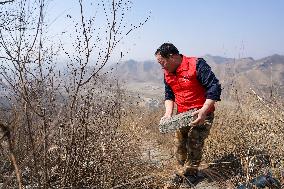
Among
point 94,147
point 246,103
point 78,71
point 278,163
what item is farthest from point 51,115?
point 246,103

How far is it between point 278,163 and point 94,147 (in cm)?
187

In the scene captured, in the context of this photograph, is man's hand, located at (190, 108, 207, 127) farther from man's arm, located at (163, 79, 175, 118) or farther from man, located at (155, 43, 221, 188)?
man's arm, located at (163, 79, 175, 118)

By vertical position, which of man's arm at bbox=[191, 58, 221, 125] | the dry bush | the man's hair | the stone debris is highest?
the man's hair

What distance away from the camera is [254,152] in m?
5.07

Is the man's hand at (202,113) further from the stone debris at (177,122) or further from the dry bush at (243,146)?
the dry bush at (243,146)

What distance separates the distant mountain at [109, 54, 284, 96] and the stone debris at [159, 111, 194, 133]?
0.77 meters

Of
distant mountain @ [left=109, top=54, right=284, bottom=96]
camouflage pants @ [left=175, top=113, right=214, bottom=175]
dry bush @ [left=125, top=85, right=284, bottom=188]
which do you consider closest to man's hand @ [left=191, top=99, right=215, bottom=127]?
camouflage pants @ [left=175, top=113, right=214, bottom=175]

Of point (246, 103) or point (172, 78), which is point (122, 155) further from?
point (246, 103)

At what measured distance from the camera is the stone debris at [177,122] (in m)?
4.29

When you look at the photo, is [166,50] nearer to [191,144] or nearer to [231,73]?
[191,144]

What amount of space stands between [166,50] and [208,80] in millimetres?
535

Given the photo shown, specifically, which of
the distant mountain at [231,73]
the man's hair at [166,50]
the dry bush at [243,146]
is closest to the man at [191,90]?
the man's hair at [166,50]

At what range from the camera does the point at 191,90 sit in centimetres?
450

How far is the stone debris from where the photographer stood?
4.29m
